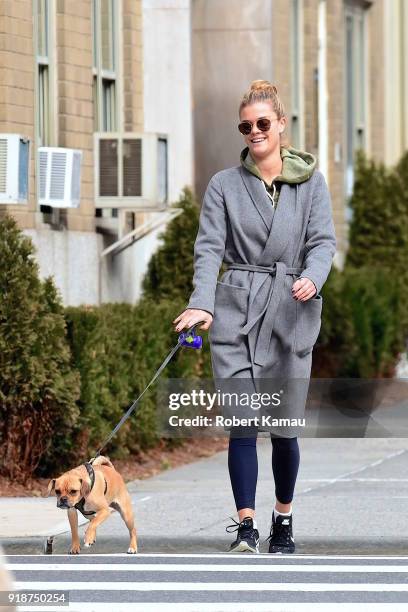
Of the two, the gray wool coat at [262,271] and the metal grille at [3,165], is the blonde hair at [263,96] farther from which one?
the metal grille at [3,165]

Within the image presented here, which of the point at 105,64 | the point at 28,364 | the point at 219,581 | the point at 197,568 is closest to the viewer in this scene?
the point at 219,581

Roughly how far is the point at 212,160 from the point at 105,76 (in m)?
3.76

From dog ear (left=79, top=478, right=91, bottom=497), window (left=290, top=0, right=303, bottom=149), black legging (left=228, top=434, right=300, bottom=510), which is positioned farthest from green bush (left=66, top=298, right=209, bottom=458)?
window (left=290, top=0, right=303, bottom=149)

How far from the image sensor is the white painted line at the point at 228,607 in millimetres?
6688

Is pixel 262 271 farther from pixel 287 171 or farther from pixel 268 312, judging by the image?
pixel 287 171

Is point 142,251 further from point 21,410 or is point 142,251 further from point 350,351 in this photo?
point 21,410

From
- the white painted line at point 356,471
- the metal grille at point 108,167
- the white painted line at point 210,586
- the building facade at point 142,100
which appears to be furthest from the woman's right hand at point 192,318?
the metal grille at point 108,167

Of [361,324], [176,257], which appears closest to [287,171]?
[176,257]

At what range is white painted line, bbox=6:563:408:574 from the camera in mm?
7719

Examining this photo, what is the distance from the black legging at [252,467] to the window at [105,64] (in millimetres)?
7839

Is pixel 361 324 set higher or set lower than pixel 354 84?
lower

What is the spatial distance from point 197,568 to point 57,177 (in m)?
6.88

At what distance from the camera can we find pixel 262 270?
8188 mm

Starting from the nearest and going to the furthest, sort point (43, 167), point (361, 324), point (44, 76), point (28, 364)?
point (28, 364)
point (43, 167)
point (44, 76)
point (361, 324)
